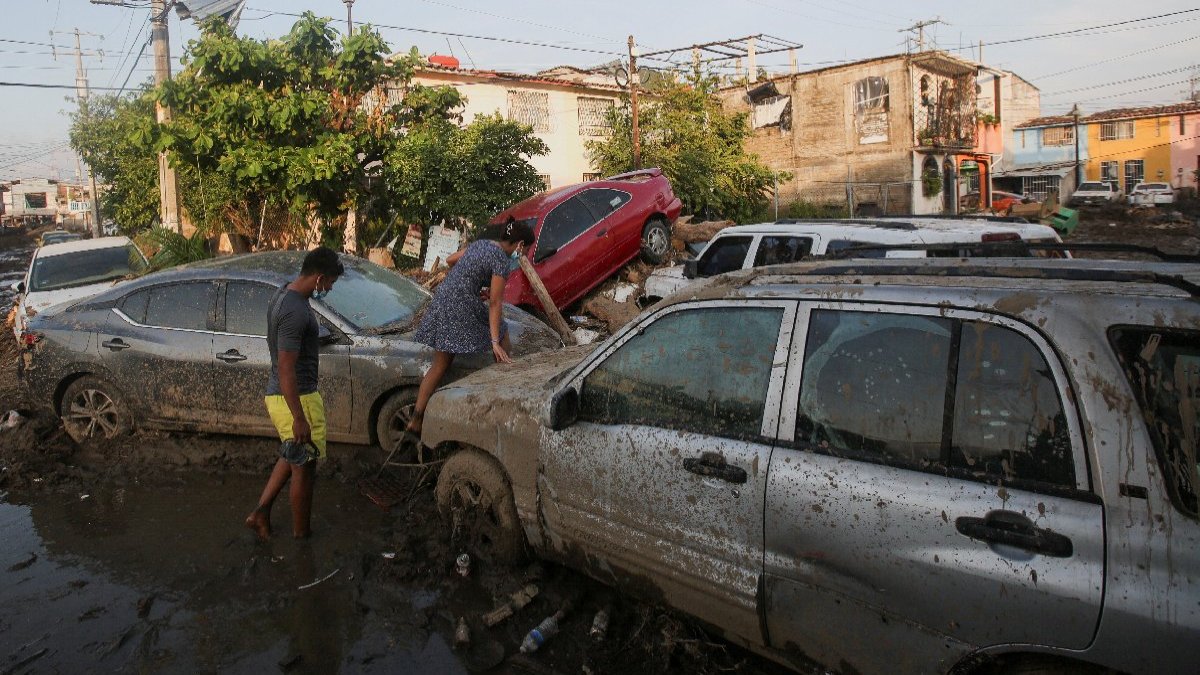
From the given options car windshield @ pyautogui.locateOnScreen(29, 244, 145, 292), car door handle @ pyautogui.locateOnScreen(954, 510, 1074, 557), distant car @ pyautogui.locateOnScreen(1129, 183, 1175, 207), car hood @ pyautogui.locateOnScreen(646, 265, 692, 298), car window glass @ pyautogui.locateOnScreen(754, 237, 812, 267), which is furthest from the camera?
distant car @ pyautogui.locateOnScreen(1129, 183, 1175, 207)

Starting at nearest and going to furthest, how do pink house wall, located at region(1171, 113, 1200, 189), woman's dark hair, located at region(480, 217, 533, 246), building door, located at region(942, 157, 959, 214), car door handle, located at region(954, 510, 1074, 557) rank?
car door handle, located at region(954, 510, 1074, 557), woman's dark hair, located at region(480, 217, 533, 246), building door, located at region(942, 157, 959, 214), pink house wall, located at region(1171, 113, 1200, 189)

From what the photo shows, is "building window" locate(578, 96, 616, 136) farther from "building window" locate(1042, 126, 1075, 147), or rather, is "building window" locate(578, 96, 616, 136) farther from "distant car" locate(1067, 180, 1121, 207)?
"building window" locate(1042, 126, 1075, 147)

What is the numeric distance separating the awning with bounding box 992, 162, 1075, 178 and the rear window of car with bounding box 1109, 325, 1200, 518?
51.2 m

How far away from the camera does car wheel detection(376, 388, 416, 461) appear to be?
626cm

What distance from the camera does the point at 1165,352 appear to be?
2365 millimetres

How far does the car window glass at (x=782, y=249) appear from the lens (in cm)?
823

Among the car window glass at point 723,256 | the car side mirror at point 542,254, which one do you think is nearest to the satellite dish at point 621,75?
the car side mirror at point 542,254

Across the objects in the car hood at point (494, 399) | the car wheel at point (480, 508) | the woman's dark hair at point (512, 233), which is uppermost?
the woman's dark hair at point (512, 233)

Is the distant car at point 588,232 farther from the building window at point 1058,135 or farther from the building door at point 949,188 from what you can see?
the building window at point 1058,135

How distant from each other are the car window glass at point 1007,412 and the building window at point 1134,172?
54.9 metres

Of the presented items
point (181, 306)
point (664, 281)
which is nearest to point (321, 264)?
point (181, 306)

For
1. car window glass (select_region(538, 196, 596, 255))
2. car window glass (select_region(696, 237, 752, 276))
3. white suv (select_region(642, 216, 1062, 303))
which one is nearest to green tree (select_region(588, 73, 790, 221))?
car window glass (select_region(538, 196, 596, 255))

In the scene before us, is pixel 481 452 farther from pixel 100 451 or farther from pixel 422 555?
pixel 100 451

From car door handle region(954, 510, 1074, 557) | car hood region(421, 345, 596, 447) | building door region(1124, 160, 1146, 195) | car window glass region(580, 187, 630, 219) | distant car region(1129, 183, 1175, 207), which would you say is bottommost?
car door handle region(954, 510, 1074, 557)
